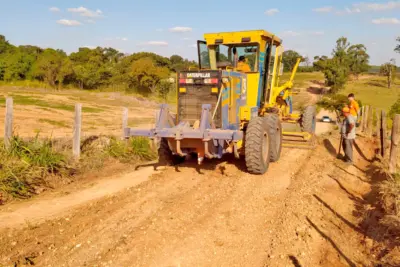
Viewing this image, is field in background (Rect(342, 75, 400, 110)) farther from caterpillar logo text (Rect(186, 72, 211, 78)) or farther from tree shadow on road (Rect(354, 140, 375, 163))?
caterpillar logo text (Rect(186, 72, 211, 78))

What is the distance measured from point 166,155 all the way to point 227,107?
1.75 metres

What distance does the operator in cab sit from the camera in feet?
29.9

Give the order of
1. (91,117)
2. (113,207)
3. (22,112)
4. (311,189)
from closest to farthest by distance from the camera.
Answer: (113,207)
(311,189)
(22,112)
(91,117)

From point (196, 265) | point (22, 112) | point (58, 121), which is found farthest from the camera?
point (22, 112)

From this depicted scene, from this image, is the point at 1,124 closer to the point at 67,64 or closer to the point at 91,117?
the point at 91,117

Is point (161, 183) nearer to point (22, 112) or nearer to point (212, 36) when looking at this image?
point (212, 36)

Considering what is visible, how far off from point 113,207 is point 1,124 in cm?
960

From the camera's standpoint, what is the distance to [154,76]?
126 ft

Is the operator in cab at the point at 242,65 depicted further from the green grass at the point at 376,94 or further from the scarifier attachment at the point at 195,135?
the green grass at the point at 376,94

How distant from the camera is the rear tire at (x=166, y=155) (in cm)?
833

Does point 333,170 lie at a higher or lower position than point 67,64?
lower

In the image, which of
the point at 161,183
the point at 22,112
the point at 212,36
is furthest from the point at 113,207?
the point at 22,112

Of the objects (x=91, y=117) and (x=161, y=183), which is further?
(x=91, y=117)

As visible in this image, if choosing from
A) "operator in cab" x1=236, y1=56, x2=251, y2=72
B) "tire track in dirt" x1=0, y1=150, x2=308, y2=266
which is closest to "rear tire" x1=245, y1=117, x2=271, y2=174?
"tire track in dirt" x1=0, y1=150, x2=308, y2=266
